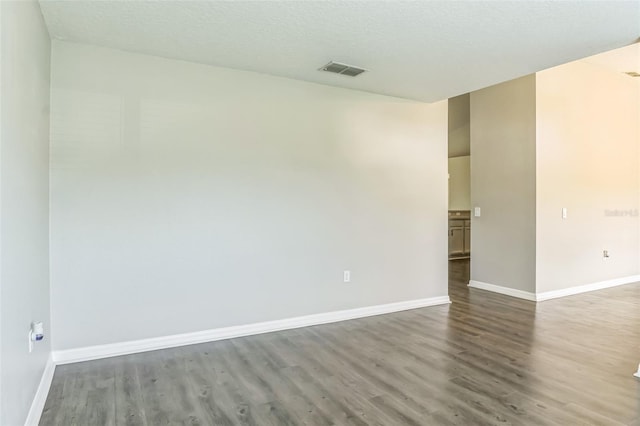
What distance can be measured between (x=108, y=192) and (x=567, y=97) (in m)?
5.61

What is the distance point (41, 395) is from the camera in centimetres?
233

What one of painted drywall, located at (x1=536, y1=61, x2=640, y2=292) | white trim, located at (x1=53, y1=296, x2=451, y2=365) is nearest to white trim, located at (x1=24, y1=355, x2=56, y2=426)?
white trim, located at (x1=53, y1=296, x2=451, y2=365)

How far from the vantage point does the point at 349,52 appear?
3.12 meters

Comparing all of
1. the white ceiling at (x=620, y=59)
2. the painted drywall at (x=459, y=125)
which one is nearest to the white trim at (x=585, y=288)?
the white ceiling at (x=620, y=59)

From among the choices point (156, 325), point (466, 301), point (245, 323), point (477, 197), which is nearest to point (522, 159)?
point (477, 197)

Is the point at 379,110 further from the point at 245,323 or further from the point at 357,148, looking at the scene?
the point at 245,323

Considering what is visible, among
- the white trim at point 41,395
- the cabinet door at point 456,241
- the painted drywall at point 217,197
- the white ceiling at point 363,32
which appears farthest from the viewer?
the cabinet door at point 456,241

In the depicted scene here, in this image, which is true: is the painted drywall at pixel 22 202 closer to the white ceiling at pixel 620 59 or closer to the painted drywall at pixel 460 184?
the white ceiling at pixel 620 59

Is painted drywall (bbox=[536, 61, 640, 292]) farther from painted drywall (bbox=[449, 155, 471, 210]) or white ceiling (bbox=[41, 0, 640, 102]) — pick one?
painted drywall (bbox=[449, 155, 471, 210])

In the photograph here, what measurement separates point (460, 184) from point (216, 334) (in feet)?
25.6

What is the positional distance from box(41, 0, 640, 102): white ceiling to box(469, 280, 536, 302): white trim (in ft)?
9.25

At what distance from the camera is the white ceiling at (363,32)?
239 cm

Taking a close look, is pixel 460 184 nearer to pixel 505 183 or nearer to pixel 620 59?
pixel 505 183

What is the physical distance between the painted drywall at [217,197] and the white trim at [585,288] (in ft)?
5.63
